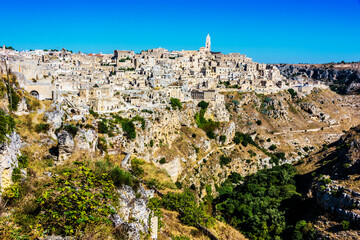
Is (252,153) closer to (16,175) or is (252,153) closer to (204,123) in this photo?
(204,123)

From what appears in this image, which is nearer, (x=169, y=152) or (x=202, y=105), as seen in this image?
(x=169, y=152)

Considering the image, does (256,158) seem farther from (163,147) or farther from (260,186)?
(163,147)

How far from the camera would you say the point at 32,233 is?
25.8 ft

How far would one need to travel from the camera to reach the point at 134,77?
55.9 m

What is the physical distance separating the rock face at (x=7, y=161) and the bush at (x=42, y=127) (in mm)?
5558

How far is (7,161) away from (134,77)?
4584 cm

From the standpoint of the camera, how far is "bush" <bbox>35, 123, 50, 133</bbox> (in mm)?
18344

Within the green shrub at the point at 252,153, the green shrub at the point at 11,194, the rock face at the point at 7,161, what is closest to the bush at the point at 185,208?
the rock face at the point at 7,161

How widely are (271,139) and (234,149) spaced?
44.6ft

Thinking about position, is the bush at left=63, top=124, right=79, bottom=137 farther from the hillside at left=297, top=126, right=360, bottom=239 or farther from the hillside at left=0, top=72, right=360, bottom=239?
the hillside at left=297, top=126, right=360, bottom=239

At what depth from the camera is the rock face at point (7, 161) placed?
10.8m

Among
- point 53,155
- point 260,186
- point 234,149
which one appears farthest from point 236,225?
point 53,155

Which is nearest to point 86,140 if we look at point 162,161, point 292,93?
point 162,161

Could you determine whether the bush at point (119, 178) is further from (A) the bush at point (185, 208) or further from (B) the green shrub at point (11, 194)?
(A) the bush at point (185, 208)
